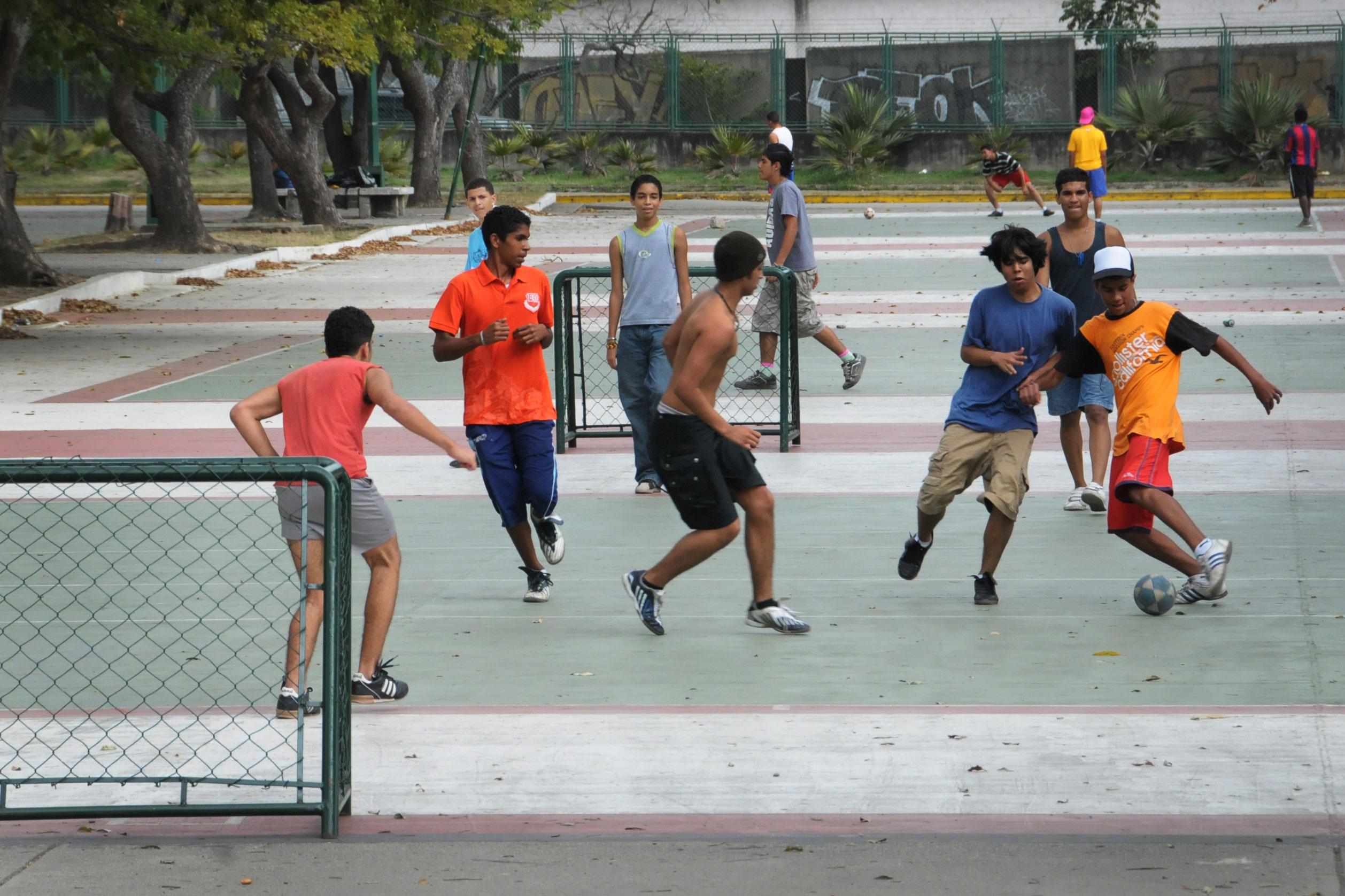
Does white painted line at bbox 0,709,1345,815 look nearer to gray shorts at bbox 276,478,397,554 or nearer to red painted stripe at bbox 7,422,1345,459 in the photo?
gray shorts at bbox 276,478,397,554

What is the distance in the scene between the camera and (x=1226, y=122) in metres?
39.0

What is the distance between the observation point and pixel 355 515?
5965mm

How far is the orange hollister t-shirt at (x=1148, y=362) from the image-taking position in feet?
22.8

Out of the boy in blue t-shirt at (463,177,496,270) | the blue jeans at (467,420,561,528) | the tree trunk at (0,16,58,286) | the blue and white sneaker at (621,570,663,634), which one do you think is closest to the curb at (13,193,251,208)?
the tree trunk at (0,16,58,286)

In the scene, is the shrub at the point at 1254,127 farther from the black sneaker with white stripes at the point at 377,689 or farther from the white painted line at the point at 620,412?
the black sneaker with white stripes at the point at 377,689

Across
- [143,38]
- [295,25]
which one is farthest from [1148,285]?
[143,38]

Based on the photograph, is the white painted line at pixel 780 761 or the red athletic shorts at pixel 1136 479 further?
the red athletic shorts at pixel 1136 479

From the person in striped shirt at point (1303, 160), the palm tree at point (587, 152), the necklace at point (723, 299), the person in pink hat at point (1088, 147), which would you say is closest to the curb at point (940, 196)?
the palm tree at point (587, 152)

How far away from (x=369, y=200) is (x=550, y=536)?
27470mm

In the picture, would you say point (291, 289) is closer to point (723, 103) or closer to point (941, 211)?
point (941, 211)

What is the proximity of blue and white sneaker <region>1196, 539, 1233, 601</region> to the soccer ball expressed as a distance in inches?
6.0

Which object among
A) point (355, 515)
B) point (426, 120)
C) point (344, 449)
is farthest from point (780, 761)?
point (426, 120)

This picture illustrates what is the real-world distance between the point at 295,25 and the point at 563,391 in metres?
9.57

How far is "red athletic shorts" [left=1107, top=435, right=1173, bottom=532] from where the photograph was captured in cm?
689
